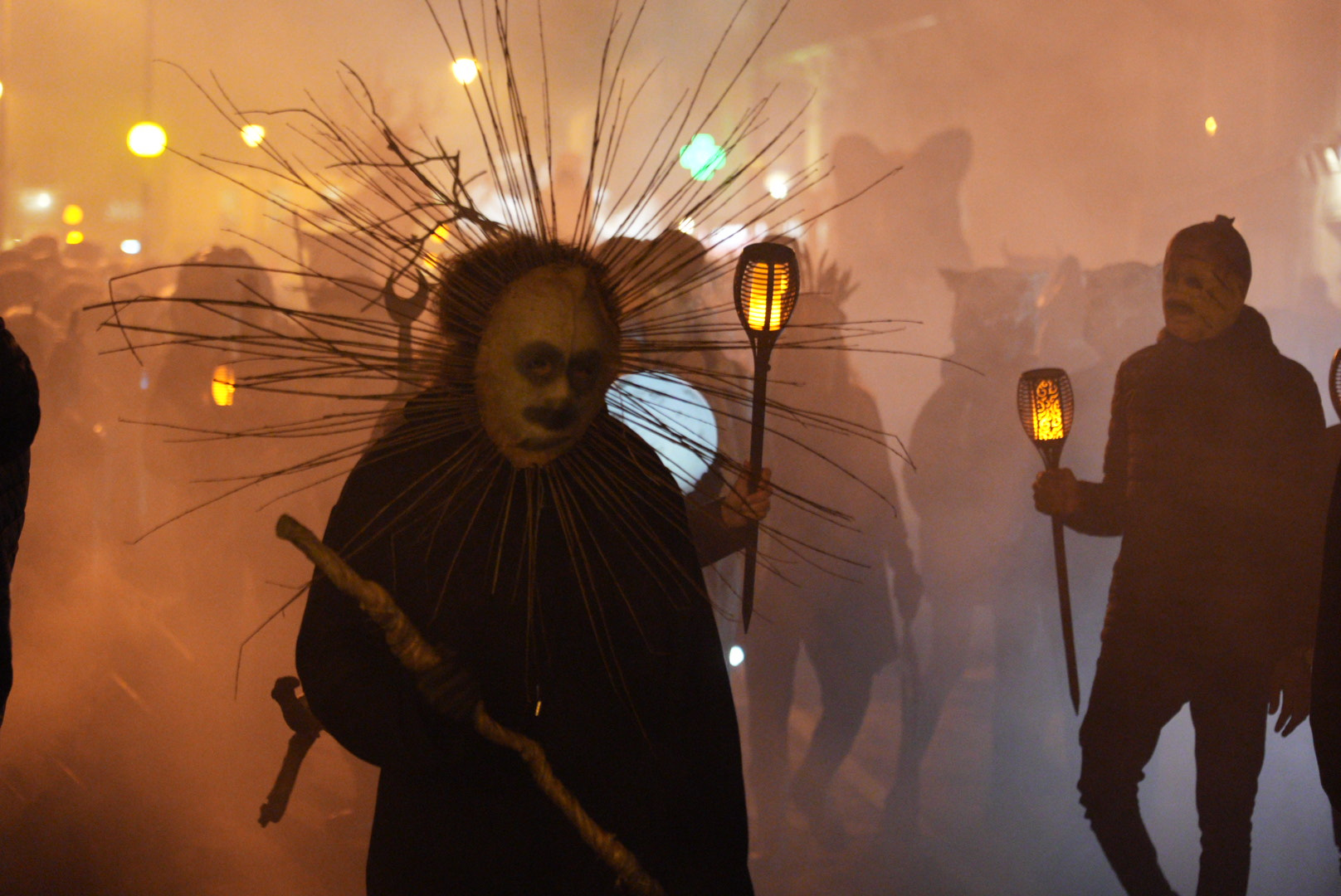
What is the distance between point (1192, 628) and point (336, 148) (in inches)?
74.1

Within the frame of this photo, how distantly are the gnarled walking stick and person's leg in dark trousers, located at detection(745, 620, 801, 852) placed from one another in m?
0.89

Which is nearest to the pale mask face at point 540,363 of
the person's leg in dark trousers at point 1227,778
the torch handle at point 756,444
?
the torch handle at point 756,444

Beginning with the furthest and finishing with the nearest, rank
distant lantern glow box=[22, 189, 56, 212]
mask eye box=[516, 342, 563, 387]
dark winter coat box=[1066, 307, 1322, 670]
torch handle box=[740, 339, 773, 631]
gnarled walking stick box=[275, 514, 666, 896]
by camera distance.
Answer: dark winter coat box=[1066, 307, 1322, 670] → distant lantern glow box=[22, 189, 56, 212] → torch handle box=[740, 339, 773, 631] → mask eye box=[516, 342, 563, 387] → gnarled walking stick box=[275, 514, 666, 896]

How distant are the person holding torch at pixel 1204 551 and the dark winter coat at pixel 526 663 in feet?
3.41

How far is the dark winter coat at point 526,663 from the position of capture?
1.00m

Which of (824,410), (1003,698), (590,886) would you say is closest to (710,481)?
(824,410)

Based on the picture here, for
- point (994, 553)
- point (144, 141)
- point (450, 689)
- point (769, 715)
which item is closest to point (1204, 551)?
point (994, 553)

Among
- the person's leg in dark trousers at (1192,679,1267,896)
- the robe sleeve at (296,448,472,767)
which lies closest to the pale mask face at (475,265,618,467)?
the robe sleeve at (296,448,472,767)

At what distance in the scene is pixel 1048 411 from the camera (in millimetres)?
1785

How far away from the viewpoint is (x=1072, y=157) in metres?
1.94

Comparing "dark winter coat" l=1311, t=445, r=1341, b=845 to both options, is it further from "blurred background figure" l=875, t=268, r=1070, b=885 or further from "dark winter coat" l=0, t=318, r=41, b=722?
"dark winter coat" l=0, t=318, r=41, b=722

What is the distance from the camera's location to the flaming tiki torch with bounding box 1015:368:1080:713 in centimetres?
178

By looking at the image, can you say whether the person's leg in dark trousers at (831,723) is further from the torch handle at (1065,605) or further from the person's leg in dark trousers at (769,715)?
the torch handle at (1065,605)

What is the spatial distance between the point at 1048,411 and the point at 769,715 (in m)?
0.84
